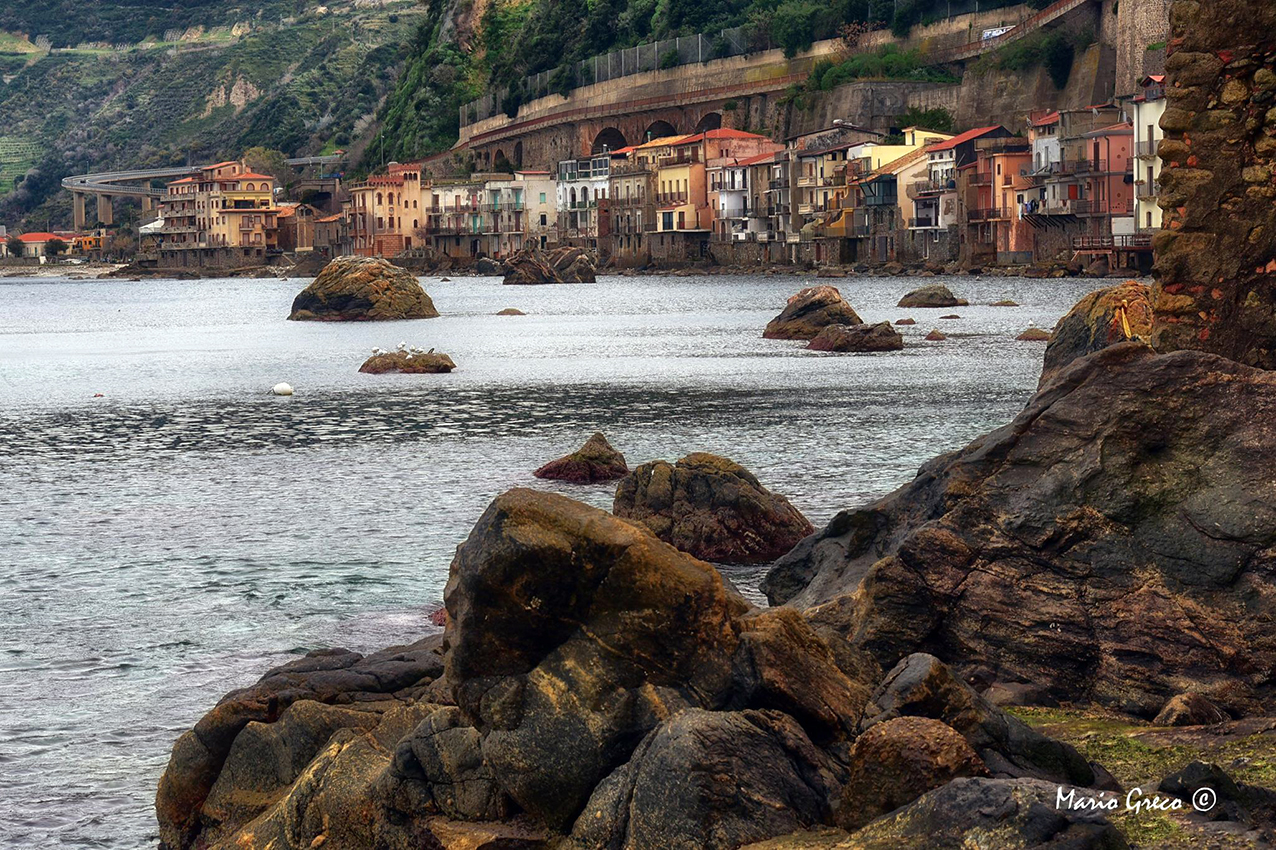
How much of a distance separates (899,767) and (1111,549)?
3.78m

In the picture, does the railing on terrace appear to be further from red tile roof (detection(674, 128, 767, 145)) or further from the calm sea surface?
red tile roof (detection(674, 128, 767, 145))

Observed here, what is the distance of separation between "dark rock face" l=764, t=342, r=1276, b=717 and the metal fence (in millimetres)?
150040

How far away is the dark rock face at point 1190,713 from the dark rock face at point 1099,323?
1671 cm

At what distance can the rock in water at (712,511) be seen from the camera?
62.6 feet

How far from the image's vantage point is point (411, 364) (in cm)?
5034

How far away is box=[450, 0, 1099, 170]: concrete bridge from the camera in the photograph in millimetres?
142250

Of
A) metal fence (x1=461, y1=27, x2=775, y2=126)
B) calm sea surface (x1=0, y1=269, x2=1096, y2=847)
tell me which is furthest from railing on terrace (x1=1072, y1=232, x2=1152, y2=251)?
metal fence (x1=461, y1=27, x2=775, y2=126)

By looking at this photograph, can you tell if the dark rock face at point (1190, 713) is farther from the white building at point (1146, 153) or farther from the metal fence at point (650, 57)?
the metal fence at point (650, 57)

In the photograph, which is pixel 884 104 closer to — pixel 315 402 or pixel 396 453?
pixel 315 402

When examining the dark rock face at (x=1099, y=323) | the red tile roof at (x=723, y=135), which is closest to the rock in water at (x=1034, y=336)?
the dark rock face at (x=1099, y=323)

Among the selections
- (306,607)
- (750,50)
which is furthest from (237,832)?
(750,50)

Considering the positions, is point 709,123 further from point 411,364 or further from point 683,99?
point 411,364

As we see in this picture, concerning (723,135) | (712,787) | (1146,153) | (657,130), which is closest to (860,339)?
(1146,153)

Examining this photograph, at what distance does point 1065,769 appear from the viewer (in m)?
8.52
